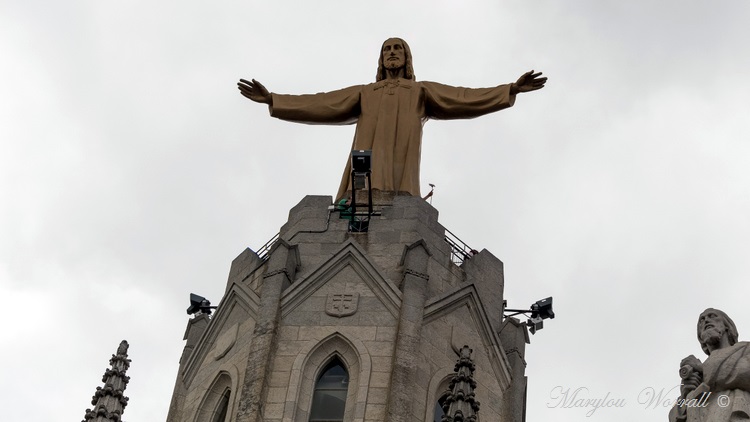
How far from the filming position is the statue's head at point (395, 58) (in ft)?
146

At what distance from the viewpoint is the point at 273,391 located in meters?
36.8

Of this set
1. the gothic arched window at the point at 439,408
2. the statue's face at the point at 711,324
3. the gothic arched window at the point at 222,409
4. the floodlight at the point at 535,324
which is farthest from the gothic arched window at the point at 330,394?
the statue's face at the point at 711,324

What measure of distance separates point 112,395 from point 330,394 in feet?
14.2

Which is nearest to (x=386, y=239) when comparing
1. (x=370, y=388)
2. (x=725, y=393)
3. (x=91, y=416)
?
(x=370, y=388)

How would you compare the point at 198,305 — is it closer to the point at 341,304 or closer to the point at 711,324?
the point at 341,304

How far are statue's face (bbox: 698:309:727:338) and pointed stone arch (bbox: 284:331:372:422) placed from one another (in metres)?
12.3

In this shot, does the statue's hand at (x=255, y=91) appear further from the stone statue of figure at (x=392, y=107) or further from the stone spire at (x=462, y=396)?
the stone spire at (x=462, y=396)

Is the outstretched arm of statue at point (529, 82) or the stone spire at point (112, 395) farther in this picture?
the outstretched arm of statue at point (529, 82)

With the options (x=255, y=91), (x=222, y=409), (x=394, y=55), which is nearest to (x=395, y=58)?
(x=394, y=55)

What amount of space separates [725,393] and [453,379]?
1165cm

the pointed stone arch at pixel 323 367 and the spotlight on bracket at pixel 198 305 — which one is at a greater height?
the spotlight on bracket at pixel 198 305

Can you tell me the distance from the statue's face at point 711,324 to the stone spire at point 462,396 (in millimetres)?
9472

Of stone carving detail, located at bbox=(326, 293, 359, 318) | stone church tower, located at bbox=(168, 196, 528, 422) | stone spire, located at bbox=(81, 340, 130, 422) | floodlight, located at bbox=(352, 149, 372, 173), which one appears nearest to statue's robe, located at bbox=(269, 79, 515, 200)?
stone church tower, located at bbox=(168, 196, 528, 422)

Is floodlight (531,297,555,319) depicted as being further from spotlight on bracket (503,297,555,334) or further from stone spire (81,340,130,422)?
stone spire (81,340,130,422)
